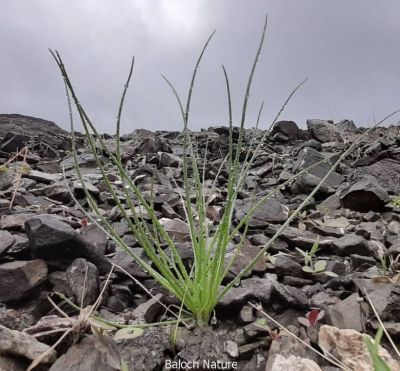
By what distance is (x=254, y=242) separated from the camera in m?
2.04

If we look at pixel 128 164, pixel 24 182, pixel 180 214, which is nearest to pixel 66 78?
pixel 180 214

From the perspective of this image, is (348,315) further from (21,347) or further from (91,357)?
(21,347)

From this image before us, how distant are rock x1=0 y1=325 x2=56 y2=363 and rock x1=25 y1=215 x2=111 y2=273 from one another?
544 millimetres

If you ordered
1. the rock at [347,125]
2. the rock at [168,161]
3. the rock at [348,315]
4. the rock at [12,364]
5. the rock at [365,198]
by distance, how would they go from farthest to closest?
the rock at [347,125] < the rock at [168,161] < the rock at [365,198] < the rock at [348,315] < the rock at [12,364]

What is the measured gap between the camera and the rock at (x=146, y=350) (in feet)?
3.33

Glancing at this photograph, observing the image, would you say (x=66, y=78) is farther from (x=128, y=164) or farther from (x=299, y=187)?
(x=128, y=164)

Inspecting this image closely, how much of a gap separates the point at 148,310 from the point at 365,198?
2277 millimetres

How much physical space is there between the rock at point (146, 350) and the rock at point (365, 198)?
232 centimetres

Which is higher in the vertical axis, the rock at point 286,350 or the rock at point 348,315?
the rock at point 348,315

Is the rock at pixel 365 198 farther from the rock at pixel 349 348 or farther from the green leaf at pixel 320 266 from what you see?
the rock at pixel 349 348

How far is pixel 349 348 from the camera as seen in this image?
3.33ft

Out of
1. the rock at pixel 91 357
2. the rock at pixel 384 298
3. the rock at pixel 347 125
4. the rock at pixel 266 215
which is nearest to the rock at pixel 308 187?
the rock at pixel 266 215

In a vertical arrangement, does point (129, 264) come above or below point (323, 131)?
below

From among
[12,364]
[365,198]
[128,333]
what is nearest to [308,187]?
[365,198]
